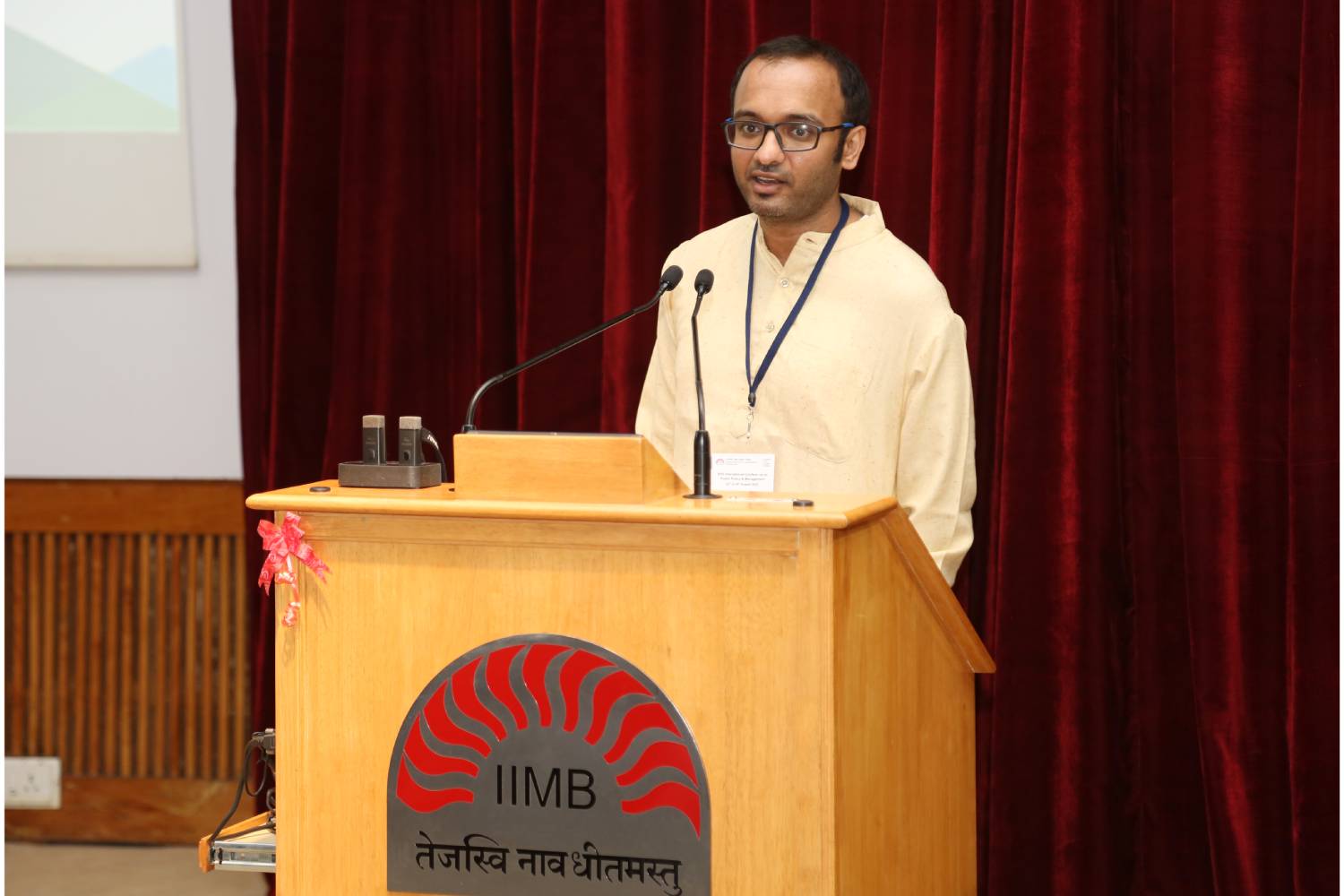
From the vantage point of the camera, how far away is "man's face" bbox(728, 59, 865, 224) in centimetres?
241

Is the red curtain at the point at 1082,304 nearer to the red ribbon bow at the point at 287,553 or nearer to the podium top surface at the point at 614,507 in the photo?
the podium top surface at the point at 614,507

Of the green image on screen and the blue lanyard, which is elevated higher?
the green image on screen

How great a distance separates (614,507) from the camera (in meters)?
1.64

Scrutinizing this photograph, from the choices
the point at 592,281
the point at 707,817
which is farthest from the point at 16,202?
the point at 707,817

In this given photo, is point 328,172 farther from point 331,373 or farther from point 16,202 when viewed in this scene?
point 16,202

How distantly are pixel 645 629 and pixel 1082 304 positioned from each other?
1312 millimetres

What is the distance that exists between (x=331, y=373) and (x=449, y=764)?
1647 millimetres

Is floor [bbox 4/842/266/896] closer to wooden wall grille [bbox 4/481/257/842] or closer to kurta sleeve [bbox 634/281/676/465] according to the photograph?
wooden wall grille [bbox 4/481/257/842]

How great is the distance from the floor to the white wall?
2.88 feet

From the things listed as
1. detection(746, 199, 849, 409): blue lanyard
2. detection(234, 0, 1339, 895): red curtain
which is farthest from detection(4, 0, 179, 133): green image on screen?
detection(746, 199, 849, 409): blue lanyard

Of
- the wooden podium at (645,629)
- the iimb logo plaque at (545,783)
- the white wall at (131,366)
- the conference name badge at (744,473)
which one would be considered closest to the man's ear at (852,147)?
the conference name badge at (744,473)

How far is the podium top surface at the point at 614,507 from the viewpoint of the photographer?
1580 millimetres

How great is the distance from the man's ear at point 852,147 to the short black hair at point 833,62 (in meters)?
0.02

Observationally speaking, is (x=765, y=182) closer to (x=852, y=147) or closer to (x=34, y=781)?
(x=852, y=147)
